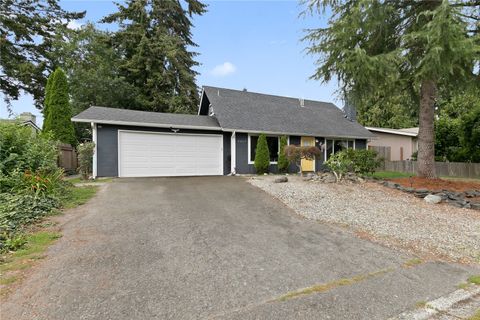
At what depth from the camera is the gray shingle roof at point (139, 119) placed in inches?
436

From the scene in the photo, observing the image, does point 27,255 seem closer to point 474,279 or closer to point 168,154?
point 474,279

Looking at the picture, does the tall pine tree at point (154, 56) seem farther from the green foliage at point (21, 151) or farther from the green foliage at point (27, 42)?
the green foliage at point (21, 151)

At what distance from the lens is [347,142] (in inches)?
637

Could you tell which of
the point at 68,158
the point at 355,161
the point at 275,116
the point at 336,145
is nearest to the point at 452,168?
the point at 336,145

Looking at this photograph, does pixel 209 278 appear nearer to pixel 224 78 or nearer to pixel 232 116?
pixel 232 116

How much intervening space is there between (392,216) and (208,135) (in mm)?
8926

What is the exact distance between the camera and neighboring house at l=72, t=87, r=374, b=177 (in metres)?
11.4

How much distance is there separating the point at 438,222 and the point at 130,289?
6421 millimetres

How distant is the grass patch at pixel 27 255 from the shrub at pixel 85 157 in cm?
701

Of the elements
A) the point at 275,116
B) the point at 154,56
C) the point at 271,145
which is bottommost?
the point at 271,145

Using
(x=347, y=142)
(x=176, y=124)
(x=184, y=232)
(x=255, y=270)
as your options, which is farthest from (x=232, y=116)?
(x=255, y=270)

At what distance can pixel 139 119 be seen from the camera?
39.2ft

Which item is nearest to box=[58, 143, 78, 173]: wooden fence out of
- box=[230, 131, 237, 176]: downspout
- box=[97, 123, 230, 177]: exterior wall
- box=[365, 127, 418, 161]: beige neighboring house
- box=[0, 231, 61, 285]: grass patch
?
box=[97, 123, 230, 177]: exterior wall

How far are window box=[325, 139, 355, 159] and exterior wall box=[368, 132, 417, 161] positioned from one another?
20.2 feet
